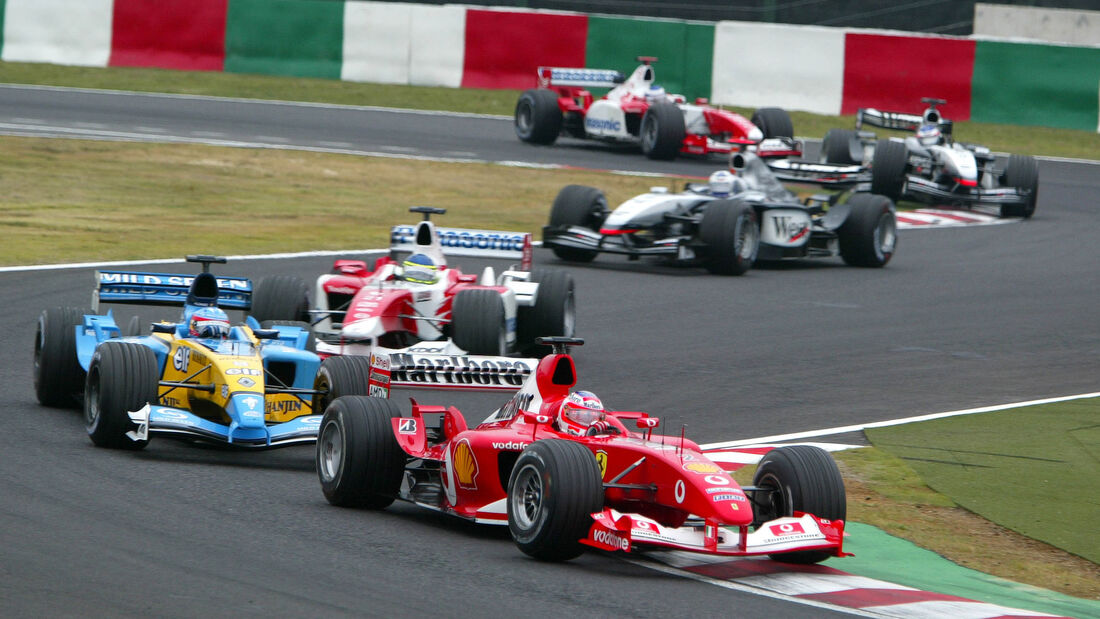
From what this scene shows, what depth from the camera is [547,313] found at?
48.9 ft

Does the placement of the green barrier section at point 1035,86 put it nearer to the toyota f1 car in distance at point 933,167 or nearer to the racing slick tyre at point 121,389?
the toyota f1 car in distance at point 933,167

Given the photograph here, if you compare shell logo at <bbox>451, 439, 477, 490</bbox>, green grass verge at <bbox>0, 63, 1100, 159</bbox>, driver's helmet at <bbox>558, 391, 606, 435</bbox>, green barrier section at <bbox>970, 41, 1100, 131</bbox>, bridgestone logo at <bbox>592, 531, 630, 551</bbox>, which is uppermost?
green barrier section at <bbox>970, 41, 1100, 131</bbox>

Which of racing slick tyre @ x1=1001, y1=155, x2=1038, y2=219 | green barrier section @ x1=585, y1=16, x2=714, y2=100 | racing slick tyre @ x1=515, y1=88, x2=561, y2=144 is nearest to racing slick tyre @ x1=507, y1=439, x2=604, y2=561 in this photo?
racing slick tyre @ x1=1001, y1=155, x2=1038, y2=219

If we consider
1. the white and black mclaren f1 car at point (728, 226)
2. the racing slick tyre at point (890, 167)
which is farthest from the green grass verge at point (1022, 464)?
the racing slick tyre at point (890, 167)

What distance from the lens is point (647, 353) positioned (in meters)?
15.3

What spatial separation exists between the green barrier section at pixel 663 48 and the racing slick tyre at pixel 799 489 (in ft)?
86.7

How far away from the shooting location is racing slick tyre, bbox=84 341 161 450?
10.5m

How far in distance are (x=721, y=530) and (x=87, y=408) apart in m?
4.78

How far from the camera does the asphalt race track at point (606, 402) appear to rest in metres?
7.65

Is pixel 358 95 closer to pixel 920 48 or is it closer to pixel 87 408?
pixel 920 48

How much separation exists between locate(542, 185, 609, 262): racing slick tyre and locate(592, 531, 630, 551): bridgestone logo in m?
12.1

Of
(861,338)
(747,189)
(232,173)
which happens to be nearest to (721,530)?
(861,338)

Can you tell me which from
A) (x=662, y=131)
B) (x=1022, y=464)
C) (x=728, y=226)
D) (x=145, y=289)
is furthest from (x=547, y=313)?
(x=662, y=131)

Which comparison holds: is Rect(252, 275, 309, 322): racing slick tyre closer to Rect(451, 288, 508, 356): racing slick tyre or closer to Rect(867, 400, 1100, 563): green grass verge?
Rect(451, 288, 508, 356): racing slick tyre
